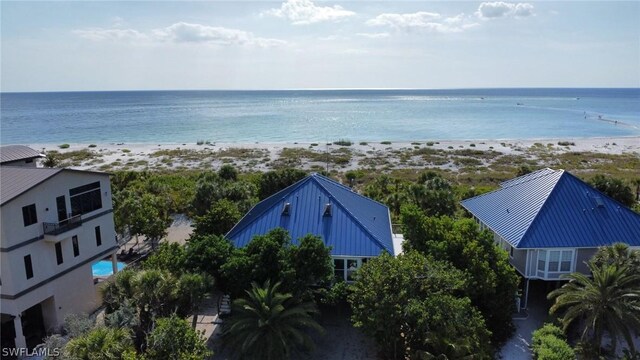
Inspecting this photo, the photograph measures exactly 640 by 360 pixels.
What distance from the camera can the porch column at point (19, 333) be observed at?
792 inches

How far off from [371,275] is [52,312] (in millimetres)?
16442

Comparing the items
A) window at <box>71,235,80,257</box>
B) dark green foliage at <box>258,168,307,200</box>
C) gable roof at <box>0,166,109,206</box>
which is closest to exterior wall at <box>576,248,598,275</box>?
dark green foliage at <box>258,168,307,200</box>

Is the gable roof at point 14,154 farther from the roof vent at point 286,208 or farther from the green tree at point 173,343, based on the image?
the green tree at point 173,343

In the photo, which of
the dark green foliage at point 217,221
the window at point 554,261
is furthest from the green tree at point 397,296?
the dark green foliage at point 217,221

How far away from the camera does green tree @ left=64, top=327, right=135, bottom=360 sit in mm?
15328

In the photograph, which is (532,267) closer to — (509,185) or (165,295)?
(509,185)

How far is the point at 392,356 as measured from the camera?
19.5 meters

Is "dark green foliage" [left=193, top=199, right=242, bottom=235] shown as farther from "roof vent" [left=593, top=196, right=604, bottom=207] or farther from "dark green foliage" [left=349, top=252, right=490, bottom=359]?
"roof vent" [left=593, top=196, right=604, bottom=207]

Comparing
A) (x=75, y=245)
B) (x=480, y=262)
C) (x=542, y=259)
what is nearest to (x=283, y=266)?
(x=480, y=262)

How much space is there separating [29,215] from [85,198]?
3.68 meters

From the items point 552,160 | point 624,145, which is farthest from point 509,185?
point 624,145

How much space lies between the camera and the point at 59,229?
71.2 ft

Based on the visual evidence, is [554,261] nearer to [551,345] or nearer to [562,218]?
[562,218]

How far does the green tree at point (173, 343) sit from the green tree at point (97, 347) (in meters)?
0.85
